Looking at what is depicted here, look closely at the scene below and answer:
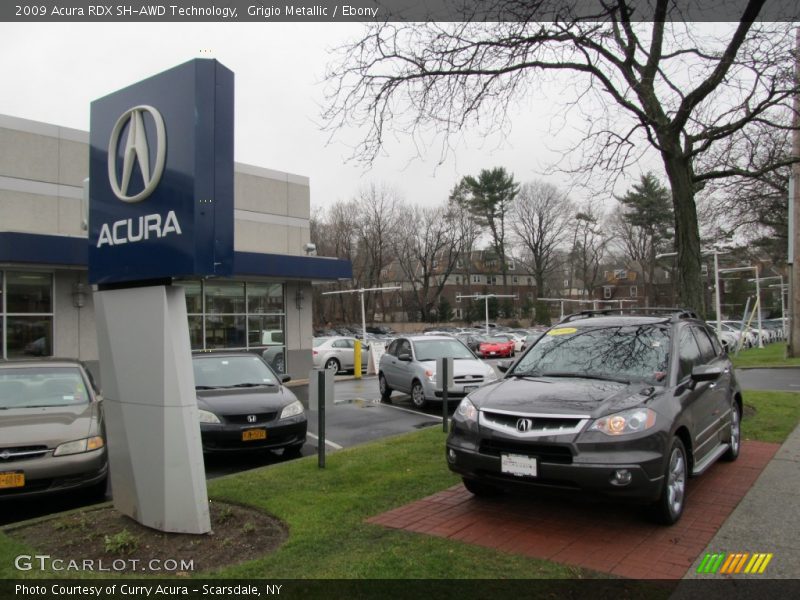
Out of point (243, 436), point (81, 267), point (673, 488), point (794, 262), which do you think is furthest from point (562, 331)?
point (794, 262)

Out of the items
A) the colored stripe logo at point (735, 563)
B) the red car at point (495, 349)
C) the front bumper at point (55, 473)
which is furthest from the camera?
the red car at point (495, 349)

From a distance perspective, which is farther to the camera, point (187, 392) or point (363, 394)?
point (363, 394)

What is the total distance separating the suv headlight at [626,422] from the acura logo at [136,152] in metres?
3.94

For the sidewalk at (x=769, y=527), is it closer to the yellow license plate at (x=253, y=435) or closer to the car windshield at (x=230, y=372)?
the yellow license plate at (x=253, y=435)

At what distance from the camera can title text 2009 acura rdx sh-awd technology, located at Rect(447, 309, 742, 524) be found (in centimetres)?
472

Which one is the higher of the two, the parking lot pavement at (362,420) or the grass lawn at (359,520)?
the grass lawn at (359,520)

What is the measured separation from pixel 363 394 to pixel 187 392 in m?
12.0

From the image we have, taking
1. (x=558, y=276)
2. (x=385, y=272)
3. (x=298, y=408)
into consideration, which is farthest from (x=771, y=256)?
(x=558, y=276)

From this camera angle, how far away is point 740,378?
62.1 ft

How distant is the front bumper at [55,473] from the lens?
592cm

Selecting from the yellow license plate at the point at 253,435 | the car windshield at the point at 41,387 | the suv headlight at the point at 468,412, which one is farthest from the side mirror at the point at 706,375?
the car windshield at the point at 41,387

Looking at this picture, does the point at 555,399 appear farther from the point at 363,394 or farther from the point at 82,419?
the point at 363,394

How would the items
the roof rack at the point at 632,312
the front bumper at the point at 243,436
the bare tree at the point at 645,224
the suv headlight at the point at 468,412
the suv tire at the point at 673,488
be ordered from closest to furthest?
the suv tire at the point at 673,488, the suv headlight at the point at 468,412, the roof rack at the point at 632,312, the front bumper at the point at 243,436, the bare tree at the point at 645,224

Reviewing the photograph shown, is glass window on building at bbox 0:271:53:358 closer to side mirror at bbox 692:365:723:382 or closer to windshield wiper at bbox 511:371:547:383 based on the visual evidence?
windshield wiper at bbox 511:371:547:383
